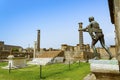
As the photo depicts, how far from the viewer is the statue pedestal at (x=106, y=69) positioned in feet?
16.4

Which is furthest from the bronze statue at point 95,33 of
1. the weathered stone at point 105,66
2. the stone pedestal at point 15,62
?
the stone pedestal at point 15,62

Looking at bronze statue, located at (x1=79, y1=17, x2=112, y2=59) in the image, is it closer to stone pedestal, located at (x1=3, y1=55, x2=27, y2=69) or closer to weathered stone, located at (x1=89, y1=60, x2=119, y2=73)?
weathered stone, located at (x1=89, y1=60, x2=119, y2=73)

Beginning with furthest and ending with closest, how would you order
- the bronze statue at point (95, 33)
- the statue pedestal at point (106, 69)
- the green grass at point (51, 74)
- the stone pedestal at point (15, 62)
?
the stone pedestal at point (15, 62)
the green grass at point (51, 74)
the bronze statue at point (95, 33)
the statue pedestal at point (106, 69)

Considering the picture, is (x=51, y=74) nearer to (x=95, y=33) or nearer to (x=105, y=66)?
(x=95, y=33)

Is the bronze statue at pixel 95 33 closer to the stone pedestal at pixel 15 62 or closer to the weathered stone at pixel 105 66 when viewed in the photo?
the weathered stone at pixel 105 66

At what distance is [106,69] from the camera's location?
5.12 metres

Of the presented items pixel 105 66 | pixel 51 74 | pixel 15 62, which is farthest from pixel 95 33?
pixel 15 62

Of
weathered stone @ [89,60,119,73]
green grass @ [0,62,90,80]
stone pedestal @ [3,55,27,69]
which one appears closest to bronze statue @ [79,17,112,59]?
weathered stone @ [89,60,119,73]

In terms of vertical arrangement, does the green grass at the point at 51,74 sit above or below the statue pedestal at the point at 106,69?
below

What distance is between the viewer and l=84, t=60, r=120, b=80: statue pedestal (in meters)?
4.99

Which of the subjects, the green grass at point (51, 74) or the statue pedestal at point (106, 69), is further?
the green grass at point (51, 74)

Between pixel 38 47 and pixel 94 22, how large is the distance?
108ft

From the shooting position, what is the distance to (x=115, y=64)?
16.5ft

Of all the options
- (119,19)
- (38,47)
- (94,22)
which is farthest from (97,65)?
(38,47)
